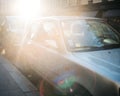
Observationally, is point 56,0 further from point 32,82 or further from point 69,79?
point 69,79

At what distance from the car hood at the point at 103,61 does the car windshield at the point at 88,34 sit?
0.31 m

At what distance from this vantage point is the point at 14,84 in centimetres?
620

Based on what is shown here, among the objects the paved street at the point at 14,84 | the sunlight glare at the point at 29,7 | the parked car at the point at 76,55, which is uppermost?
the parked car at the point at 76,55

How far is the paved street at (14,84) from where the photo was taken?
5.57 meters

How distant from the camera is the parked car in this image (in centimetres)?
332

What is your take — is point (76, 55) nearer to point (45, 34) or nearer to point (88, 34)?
point (88, 34)

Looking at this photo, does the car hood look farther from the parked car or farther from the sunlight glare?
the sunlight glare

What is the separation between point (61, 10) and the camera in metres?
26.4

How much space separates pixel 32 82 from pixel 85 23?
2.37 meters

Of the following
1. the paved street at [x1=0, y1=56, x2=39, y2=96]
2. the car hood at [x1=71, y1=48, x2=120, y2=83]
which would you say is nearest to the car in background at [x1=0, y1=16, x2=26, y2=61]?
the paved street at [x1=0, y1=56, x2=39, y2=96]

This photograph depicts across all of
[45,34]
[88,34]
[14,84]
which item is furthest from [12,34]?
[88,34]

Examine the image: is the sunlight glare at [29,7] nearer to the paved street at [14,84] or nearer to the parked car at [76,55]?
the paved street at [14,84]

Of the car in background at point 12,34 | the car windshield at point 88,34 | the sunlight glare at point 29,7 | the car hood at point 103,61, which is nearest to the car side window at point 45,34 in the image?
the car windshield at point 88,34

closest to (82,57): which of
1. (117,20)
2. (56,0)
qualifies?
(117,20)
